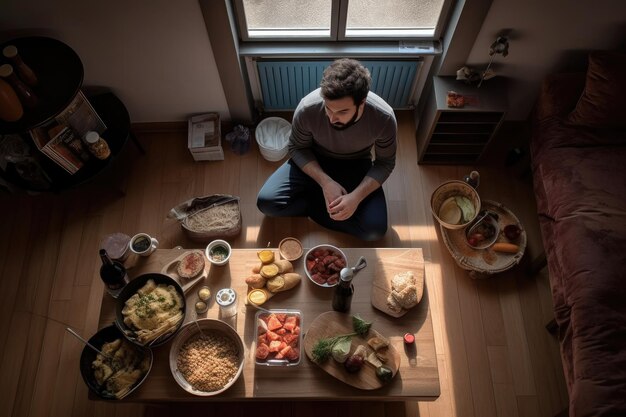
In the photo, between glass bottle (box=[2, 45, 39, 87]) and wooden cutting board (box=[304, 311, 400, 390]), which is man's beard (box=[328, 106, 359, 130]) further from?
glass bottle (box=[2, 45, 39, 87])

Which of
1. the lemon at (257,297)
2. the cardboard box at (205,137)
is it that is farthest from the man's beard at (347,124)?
the cardboard box at (205,137)

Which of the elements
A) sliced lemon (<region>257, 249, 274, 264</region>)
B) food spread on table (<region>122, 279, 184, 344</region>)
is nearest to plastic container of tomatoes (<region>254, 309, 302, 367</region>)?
sliced lemon (<region>257, 249, 274, 264</region>)

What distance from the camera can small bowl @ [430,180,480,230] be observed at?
7.87 ft

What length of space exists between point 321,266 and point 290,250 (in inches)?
6.0

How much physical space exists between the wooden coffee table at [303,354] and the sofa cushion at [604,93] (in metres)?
1.20

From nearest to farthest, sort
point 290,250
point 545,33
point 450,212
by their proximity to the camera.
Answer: point 290,250, point 545,33, point 450,212

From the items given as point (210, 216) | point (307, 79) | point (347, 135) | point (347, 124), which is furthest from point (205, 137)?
point (347, 124)

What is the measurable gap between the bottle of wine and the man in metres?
0.84

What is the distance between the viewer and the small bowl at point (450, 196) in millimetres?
2398

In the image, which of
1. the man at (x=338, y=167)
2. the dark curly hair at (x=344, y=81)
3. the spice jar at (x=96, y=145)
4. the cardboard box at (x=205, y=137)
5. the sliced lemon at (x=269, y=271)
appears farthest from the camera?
the cardboard box at (x=205, y=137)

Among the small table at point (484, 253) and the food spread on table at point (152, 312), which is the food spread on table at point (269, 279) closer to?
the food spread on table at point (152, 312)

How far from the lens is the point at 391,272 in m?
1.83

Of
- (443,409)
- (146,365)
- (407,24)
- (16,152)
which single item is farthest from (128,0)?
(443,409)

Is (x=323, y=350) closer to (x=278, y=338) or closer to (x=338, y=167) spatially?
(x=278, y=338)
